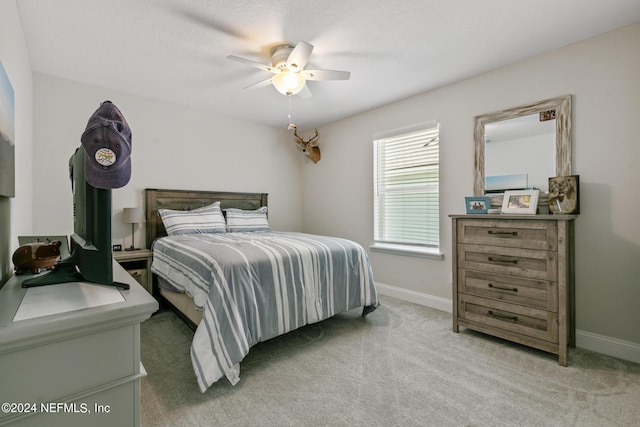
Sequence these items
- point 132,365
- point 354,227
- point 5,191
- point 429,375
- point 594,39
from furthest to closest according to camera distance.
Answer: point 354,227 → point 594,39 → point 429,375 → point 5,191 → point 132,365

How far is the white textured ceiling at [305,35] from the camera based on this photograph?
1.93 m

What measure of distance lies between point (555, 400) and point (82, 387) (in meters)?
2.25

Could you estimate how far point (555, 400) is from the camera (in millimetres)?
1678

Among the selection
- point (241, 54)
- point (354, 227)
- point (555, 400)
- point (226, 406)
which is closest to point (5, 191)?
point (226, 406)

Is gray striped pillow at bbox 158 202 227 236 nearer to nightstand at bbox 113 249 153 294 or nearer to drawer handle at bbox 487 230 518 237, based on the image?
nightstand at bbox 113 249 153 294

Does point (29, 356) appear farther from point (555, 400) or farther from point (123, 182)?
point (555, 400)

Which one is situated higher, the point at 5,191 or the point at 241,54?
the point at 241,54

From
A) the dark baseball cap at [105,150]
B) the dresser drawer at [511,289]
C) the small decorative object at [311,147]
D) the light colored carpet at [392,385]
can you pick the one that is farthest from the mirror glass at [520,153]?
the dark baseball cap at [105,150]

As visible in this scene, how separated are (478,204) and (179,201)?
340 centimetres

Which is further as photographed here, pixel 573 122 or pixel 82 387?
pixel 573 122

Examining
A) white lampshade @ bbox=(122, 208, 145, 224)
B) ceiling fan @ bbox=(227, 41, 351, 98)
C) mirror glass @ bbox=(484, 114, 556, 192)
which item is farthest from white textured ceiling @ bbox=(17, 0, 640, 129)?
white lampshade @ bbox=(122, 208, 145, 224)

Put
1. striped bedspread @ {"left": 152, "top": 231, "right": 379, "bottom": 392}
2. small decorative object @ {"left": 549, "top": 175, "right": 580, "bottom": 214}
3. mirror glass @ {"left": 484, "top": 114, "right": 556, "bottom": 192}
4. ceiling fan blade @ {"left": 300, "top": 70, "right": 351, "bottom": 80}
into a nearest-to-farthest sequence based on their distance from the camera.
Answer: striped bedspread @ {"left": 152, "top": 231, "right": 379, "bottom": 392} → small decorative object @ {"left": 549, "top": 175, "right": 580, "bottom": 214} → ceiling fan blade @ {"left": 300, "top": 70, "right": 351, "bottom": 80} → mirror glass @ {"left": 484, "top": 114, "right": 556, "bottom": 192}

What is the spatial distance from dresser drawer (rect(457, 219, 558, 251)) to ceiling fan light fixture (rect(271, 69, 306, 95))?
186cm

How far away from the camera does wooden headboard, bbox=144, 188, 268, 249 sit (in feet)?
11.5
